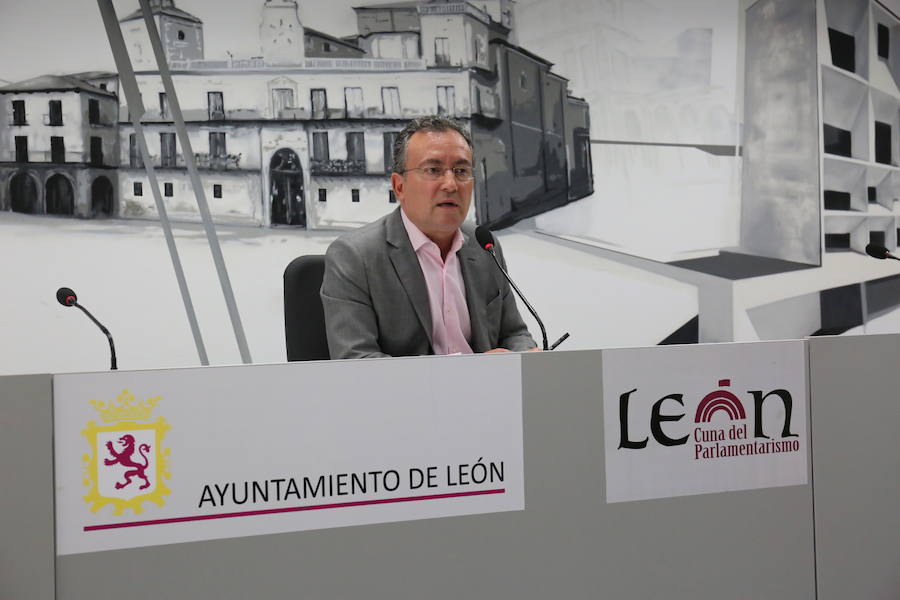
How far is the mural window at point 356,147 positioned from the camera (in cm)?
306

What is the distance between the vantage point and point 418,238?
187 cm

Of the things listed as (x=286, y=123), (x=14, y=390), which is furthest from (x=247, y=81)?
(x=14, y=390)

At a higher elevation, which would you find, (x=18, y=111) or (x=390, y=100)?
(x=390, y=100)

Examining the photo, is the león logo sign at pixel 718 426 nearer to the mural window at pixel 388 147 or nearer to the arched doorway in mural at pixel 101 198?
the mural window at pixel 388 147

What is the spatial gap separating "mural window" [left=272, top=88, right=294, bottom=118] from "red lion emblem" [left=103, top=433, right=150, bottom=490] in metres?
2.32

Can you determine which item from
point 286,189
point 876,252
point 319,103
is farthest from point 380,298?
point 319,103

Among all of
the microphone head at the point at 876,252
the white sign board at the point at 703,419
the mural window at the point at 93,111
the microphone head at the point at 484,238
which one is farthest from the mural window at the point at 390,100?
the white sign board at the point at 703,419

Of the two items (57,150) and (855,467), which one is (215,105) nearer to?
(57,150)

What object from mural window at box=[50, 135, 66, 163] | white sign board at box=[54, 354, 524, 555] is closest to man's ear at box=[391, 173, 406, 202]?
white sign board at box=[54, 354, 524, 555]

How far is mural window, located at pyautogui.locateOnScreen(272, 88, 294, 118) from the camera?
2959 mm

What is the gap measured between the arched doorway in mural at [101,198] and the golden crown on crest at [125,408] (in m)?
2.19

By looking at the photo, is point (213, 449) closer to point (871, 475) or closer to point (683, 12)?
point (871, 475)

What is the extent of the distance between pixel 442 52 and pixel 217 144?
1.04 metres

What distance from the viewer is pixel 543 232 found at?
3275 millimetres
